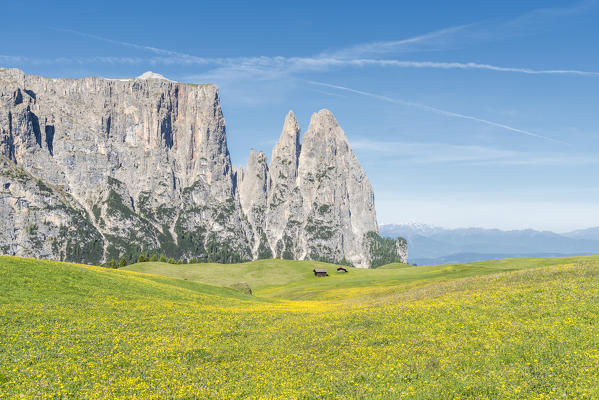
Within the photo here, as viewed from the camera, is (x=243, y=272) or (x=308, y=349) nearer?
(x=308, y=349)

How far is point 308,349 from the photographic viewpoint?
2430 cm

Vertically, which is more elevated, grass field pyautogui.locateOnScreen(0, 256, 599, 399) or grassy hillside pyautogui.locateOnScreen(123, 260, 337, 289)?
grass field pyautogui.locateOnScreen(0, 256, 599, 399)

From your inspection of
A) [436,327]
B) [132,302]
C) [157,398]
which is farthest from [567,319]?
[132,302]

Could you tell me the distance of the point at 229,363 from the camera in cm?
2256

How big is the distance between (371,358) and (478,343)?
573cm

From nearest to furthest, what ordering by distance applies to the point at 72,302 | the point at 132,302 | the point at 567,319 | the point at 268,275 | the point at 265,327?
1. the point at 567,319
2. the point at 265,327
3. the point at 72,302
4. the point at 132,302
5. the point at 268,275

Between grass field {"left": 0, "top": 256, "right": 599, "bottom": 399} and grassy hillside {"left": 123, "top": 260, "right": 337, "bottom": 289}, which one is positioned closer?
grass field {"left": 0, "top": 256, "right": 599, "bottom": 399}

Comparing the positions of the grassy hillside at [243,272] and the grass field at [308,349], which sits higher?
the grass field at [308,349]

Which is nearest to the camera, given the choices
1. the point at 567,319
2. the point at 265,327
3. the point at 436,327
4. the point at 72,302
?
the point at 567,319

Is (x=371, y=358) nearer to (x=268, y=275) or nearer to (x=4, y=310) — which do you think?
(x=4, y=310)

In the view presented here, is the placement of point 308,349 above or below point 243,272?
above

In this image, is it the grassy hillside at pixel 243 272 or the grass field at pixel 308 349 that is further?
the grassy hillside at pixel 243 272

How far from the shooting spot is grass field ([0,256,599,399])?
16594 mm

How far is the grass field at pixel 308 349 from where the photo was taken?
16.6m
